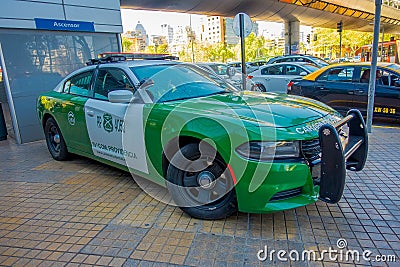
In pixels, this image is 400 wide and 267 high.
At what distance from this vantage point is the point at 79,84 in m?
4.68

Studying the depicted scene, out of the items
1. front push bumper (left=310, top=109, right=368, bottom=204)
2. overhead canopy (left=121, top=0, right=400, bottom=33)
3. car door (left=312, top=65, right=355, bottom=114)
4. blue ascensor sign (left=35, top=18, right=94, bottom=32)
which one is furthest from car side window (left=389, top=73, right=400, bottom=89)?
overhead canopy (left=121, top=0, right=400, bottom=33)

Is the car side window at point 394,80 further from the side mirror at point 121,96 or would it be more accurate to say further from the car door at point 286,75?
the side mirror at point 121,96

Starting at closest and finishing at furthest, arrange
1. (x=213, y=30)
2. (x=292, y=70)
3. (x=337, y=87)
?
(x=337, y=87), (x=292, y=70), (x=213, y=30)

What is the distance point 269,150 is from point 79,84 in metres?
3.34

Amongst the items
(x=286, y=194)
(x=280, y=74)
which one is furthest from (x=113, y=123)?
(x=280, y=74)

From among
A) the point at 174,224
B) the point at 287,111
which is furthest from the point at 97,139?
the point at 287,111

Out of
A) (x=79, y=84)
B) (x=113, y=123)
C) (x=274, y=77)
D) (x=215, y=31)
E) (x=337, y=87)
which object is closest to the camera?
(x=113, y=123)

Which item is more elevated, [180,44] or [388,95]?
[180,44]

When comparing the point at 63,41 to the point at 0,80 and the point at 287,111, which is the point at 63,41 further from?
the point at 287,111

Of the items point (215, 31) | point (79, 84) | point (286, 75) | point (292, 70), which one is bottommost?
point (286, 75)

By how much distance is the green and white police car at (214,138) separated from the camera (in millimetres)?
2604

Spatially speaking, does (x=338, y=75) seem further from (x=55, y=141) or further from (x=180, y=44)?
(x=180, y=44)

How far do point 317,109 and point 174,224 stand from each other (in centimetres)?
191

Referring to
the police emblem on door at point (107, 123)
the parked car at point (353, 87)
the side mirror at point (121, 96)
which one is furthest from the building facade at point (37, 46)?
the parked car at point (353, 87)
